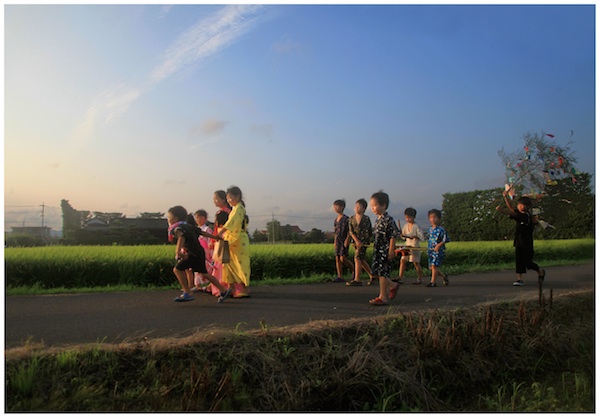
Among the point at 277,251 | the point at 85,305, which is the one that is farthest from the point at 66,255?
the point at 277,251

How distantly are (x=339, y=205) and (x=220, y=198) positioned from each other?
2.58 m

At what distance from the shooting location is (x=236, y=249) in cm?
663

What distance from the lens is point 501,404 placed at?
13.8 ft

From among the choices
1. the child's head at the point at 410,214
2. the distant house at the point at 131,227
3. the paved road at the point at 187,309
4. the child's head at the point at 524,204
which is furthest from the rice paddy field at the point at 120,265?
the child's head at the point at 524,204

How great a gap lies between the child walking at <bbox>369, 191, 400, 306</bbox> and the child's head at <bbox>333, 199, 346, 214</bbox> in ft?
7.99

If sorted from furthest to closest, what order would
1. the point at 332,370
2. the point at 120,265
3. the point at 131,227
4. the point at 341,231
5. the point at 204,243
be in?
the point at 131,227 → the point at 341,231 → the point at 120,265 → the point at 204,243 → the point at 332,370

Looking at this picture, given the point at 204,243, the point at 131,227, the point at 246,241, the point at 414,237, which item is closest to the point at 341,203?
the point at 414,237

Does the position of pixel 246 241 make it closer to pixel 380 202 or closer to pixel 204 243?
pixel 204 243

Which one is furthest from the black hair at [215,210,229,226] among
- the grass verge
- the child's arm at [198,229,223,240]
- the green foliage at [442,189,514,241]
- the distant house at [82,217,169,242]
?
the green foliage at [442,189,514,241]

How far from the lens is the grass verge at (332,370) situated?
127 inches

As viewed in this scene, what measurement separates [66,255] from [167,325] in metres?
4.71

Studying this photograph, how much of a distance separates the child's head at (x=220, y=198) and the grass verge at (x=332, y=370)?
9.73ft

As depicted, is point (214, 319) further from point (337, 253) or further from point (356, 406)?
point (337, 253)

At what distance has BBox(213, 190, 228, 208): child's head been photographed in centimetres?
680
